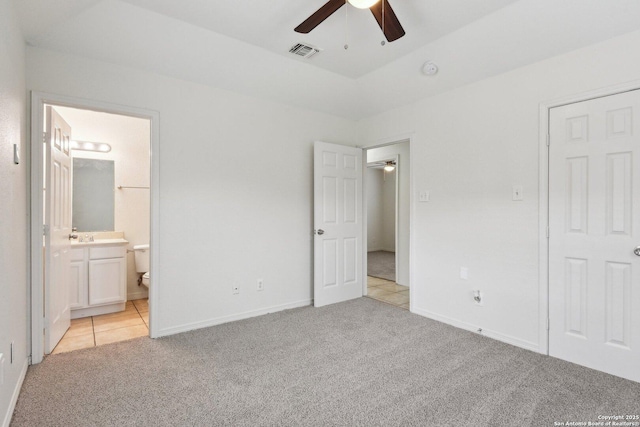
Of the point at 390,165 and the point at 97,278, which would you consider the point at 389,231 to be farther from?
the point at 97,278

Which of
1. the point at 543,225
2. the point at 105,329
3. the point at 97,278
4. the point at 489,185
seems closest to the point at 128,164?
the point at 97,278

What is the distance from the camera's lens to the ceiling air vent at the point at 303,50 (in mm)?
2938

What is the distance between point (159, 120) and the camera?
2.97 m

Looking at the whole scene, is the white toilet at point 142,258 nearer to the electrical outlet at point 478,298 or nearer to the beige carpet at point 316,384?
the beige carpet at point 316,384

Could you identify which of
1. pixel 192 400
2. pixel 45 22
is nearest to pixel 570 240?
pixel 192 400

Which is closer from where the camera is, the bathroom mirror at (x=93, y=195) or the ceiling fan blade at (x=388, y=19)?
the ceiling fan blade at (x=388, y=19)

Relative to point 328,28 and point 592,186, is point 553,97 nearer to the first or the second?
point 592,186

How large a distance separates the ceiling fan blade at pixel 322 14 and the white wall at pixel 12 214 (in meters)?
1.59

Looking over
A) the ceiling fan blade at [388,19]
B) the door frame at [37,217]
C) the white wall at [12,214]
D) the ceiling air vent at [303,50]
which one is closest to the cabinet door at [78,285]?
the door frame at [37,217]

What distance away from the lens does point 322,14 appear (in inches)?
77.1

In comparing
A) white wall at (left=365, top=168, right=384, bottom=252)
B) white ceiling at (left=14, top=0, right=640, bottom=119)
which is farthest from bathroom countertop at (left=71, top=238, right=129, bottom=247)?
white wall at (left=365, top=168, right=384, bottom=252)

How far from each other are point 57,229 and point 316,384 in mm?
2565

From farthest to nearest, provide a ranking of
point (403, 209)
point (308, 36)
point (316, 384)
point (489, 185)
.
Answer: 1. point (403, 209)
2. point (489, 185)
3. point (308, 36)
4. point (316, 384)

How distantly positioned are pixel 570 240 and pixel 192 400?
2913mm
